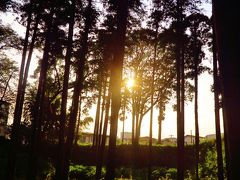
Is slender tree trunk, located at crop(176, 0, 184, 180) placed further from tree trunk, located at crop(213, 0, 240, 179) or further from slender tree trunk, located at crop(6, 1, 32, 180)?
tree trunk, located at crop(213, 0, 240, 179)

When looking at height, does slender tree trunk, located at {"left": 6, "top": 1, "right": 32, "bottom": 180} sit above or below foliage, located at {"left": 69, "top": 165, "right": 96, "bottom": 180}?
above

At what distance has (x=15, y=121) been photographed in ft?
48.7

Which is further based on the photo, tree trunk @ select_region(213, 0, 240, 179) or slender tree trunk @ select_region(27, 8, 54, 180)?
slender tree trunk @ select_region(27, 8, 54, 180)

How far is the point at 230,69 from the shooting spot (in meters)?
1.14

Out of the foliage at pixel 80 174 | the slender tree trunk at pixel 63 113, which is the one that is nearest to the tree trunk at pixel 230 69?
the slender tree trunk at pixel 63 113

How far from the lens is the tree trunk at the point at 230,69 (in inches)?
42.6

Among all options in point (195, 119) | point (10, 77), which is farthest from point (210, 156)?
point (10, 77)

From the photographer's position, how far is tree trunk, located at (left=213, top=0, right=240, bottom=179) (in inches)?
42.6

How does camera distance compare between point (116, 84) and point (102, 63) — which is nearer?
point (116, 84)

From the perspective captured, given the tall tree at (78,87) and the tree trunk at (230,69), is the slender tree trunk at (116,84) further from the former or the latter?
the tree trunk at (230,69)

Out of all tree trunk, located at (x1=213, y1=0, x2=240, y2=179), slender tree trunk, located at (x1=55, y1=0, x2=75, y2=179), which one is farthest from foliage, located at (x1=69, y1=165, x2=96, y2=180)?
tree trunk, located at (x1=213, y1=0, x2=240, y2=179)

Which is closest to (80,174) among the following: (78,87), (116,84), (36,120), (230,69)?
(36,120)

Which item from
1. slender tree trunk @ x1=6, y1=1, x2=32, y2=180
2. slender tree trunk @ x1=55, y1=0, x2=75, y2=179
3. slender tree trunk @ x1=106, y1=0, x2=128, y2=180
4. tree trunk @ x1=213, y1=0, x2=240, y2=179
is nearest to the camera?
tree trunk @ x1=213, y1=0, x2=240, y2=179

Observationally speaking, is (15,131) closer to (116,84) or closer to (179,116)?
(116,84)
